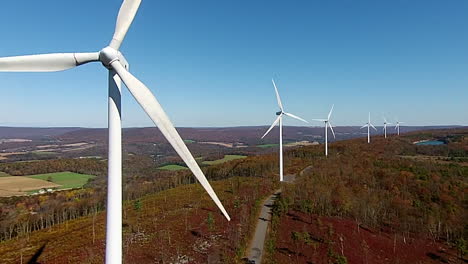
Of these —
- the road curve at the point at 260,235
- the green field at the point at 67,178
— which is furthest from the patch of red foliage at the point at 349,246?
the green field at the point at 67,178

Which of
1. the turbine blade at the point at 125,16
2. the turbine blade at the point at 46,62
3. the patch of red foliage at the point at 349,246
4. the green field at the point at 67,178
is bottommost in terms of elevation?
the green field at the point at 67,178

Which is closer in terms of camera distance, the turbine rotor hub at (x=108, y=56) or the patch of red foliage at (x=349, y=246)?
the turbine rotor hub at (x=108, y=56)

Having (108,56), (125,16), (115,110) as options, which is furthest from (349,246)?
(125,16)

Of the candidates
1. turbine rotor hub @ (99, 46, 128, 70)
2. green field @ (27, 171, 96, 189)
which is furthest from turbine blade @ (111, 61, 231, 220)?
green field @ (27, 171, 96, 189)

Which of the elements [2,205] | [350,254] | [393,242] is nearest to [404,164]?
[393,242]

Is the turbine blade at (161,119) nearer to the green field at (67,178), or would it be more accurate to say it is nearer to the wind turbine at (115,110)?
the wind turbine at (115,110)

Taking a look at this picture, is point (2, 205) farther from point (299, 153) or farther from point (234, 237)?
point (299, 153)

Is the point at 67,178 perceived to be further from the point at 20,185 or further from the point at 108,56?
the point at 108,56
